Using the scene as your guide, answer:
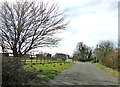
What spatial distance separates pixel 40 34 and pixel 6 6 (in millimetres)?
3620

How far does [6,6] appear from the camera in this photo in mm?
11555

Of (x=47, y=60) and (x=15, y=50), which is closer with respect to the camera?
(x=15, y=50)

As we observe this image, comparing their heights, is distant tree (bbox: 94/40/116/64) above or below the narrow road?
above

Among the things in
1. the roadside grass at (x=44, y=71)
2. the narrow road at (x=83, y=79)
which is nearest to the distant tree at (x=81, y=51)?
the roadside grass at (x=44, y=71)

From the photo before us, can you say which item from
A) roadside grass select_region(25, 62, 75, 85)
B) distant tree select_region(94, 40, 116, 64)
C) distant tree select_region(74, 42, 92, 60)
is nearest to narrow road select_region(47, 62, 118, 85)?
roadside grass select_region(25, 62, 75, 85)

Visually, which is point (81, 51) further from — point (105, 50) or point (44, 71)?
point (44, 71)

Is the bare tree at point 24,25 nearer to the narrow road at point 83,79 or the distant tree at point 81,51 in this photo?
the narrow road at point 83,79

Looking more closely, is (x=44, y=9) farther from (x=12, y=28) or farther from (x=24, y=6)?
(x=12, y=28)

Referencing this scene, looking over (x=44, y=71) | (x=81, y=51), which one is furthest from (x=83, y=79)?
(x=81, y=51)

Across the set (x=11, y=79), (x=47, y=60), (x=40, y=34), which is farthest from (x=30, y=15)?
(x=47, y=60)

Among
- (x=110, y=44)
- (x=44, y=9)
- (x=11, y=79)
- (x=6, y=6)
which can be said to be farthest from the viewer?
(x=110, y=44)

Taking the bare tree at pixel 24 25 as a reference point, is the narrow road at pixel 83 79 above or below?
below

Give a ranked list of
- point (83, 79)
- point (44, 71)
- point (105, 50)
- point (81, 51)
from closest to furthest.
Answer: point (83, 79) → point (44, 71) → point (105, 50) → point (81, 51)

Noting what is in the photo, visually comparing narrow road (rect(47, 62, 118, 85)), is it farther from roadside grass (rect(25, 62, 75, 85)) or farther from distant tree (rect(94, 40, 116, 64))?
distant tree (rect(94, 40, 116, 64))
